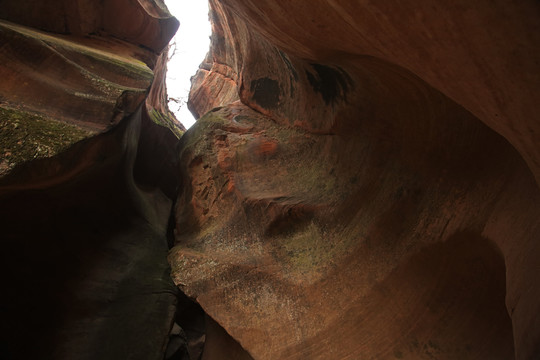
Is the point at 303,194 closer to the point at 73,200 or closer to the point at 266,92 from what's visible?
the point at 266,92

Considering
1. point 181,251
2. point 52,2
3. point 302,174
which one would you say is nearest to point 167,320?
point 181,251

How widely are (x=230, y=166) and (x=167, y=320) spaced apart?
3.65m

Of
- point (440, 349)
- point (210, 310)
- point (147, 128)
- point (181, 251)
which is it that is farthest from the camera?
point (147, 128)

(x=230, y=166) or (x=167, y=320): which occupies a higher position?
(x=230, y=166)

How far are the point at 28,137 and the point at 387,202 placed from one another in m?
5.11

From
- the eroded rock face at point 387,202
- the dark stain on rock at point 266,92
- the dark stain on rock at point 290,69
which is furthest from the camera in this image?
the dark stain on rock at point 266,92

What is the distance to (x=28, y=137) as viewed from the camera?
13.3ft

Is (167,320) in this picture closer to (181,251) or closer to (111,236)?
(181,251)

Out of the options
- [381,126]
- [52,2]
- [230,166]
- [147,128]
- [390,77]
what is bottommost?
[147,128]

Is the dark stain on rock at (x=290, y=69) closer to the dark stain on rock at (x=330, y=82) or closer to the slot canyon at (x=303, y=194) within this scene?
the slot canyon at (x=303, y=194)

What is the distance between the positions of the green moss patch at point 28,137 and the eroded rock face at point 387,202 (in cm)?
276

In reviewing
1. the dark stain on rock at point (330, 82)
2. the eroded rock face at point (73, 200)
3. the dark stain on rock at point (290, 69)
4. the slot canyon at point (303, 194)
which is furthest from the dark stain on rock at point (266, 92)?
the eroded rock face at point (73, 200)

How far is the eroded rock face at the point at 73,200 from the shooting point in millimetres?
4586

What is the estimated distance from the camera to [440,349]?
394cm
